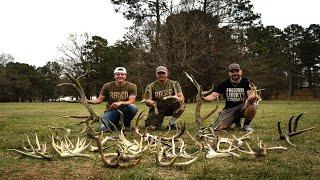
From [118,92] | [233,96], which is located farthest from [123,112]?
[233,96]

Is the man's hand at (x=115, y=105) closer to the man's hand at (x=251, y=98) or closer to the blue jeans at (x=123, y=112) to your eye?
the blue jeans at (x=123, y=112)

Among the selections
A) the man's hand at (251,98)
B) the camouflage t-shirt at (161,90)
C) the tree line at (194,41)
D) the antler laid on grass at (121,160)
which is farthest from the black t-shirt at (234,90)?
the tree line at (194,41)

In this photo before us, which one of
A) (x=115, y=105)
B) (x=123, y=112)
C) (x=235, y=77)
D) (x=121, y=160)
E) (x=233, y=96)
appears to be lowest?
(x=121, y=160)

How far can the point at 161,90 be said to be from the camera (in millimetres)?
9297

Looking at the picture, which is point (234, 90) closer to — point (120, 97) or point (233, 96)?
point (233, 96)

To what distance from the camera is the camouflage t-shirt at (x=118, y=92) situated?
29.8ft

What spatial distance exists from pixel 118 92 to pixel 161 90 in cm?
91

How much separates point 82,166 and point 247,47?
34340 millimetres

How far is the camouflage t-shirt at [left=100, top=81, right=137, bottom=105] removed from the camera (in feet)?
29.8

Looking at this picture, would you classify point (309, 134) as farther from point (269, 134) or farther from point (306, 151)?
point (306, 151)

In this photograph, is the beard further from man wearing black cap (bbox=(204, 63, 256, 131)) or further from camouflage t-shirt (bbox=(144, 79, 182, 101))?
camouflage t-shirt (bbox=(144, 79, 182, 101))

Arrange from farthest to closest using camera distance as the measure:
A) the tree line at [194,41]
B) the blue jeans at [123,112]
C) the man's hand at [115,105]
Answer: the tree line at [194,41] → the blue jeans at [123,112] → the man's hand at [115,105]

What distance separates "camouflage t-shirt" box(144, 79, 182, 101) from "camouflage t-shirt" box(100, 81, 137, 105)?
12.5 inches

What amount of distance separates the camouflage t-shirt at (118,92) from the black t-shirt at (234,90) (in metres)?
1.76
